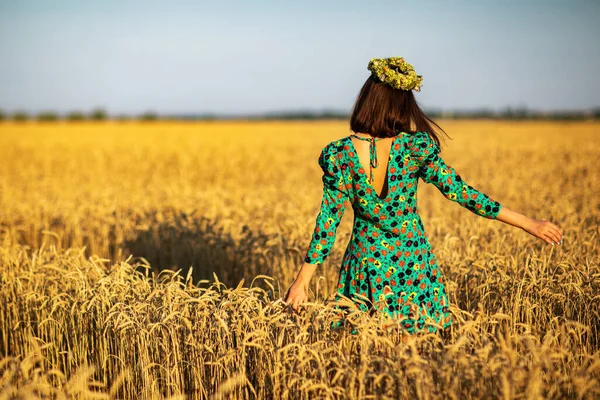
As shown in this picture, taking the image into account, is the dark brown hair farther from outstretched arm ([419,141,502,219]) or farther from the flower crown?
outstretched arm ([419,141,502,219])

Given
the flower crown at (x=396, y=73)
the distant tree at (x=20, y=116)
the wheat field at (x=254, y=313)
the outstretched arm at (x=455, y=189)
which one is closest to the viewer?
the wheat field at (x=254, y=313)

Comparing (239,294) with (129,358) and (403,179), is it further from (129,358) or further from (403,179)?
(403,179)

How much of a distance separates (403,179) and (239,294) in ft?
3.98

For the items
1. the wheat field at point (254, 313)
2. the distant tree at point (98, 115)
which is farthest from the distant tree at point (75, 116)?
the wheat field at point (254, 313)

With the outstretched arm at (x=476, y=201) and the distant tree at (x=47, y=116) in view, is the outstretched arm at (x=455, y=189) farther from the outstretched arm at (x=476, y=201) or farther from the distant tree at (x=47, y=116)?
the distant tree at (x=47, y=116)

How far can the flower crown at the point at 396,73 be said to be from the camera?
328cm

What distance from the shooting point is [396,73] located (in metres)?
3.29

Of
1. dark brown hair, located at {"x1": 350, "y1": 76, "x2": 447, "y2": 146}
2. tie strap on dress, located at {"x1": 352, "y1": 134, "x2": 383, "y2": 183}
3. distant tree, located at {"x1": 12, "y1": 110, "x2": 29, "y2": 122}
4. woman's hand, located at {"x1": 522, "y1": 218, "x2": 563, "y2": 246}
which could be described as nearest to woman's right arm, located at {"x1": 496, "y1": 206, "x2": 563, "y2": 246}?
woman's hand, located at {"x1": 522, "y1": 218, "x2": 563, "y2": 246}

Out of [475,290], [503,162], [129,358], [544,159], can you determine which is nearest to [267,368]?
[129,358]

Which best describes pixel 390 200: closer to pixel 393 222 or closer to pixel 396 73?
pixel 393 222

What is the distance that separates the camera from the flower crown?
3275 millimetres

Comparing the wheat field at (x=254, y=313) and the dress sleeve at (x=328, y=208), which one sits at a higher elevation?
the dress sleeve at (x=328, y=208)

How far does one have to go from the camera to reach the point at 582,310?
14.1ft

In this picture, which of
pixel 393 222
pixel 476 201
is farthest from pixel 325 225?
pixel 476 201
